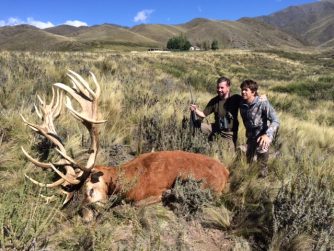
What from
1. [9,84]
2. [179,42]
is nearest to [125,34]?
[179,42]

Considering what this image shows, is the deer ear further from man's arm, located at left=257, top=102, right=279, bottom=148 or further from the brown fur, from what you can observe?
man's arm, located at left=257, top=102, right=279, bottom=148

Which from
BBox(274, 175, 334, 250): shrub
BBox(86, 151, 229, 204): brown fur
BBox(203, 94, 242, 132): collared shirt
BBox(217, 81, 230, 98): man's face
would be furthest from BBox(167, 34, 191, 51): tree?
BBox(274, 175, 334, 250): shrub

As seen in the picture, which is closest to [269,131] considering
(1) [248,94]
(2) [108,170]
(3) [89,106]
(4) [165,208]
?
(1) [248,94]

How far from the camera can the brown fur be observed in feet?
12.7

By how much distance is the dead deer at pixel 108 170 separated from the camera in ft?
12.4

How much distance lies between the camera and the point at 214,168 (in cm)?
437

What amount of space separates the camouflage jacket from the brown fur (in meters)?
1.52

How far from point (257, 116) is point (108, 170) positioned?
2507mm

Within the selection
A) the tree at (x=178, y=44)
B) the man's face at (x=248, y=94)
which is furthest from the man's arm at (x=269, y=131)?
the tree at (x=178, y=44)

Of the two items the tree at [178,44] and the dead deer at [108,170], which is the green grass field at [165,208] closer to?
the dead deer at [108,170]

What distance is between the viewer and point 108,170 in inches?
159

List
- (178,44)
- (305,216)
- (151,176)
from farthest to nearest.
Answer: (178,44) < (151,176) < (305,216)

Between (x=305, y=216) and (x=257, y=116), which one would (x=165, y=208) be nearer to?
(x=305, y=216)

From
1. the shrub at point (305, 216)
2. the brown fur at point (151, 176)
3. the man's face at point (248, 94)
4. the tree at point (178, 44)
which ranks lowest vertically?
the shrub at point (305, 216)
